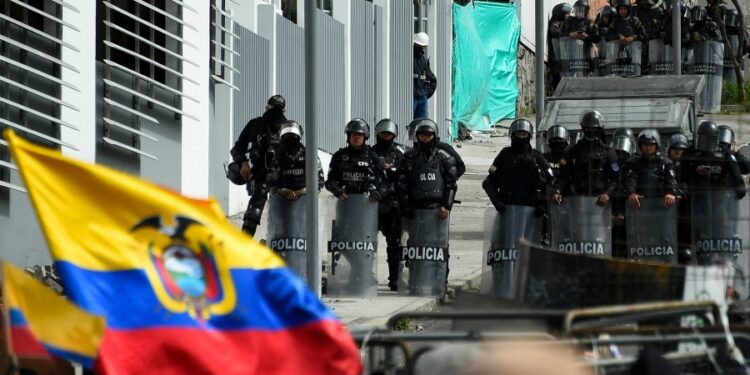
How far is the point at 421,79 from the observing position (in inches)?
1133

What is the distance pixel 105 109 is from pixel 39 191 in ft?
42.3

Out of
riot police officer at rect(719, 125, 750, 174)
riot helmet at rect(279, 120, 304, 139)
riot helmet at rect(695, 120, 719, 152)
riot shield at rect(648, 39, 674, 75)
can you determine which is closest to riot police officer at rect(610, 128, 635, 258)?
riot helmet at rect(695, 120, 719, 152)

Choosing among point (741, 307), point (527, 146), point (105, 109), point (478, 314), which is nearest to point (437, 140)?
point (527, 146)

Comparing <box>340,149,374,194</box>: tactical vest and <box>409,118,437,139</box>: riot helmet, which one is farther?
<box>409,118,437,139</box>: riot helmet

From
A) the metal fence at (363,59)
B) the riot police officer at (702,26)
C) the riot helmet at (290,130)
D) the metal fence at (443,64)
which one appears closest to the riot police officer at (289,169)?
the riot helmet at (290,130)

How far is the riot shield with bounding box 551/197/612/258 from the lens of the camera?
16.3 m

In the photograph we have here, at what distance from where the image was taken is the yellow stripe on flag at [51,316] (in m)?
5.73

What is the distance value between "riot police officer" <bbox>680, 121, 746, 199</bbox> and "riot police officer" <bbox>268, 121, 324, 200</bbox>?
3411 mm

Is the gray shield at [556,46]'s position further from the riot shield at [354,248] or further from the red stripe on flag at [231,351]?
the red stripe on flag at [231,351]

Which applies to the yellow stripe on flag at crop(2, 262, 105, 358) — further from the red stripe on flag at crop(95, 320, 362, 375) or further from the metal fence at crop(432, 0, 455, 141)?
the metal fence at crop(432, 0, 455, 141)

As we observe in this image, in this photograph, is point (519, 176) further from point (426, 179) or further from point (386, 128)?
point (386, 128)

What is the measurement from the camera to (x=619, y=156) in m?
17.7

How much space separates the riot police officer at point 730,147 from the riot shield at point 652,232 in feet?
3.55

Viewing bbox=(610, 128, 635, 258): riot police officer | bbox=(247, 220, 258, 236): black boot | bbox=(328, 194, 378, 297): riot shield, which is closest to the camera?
bbox=(610, 128, 635, 258): riot police officer
